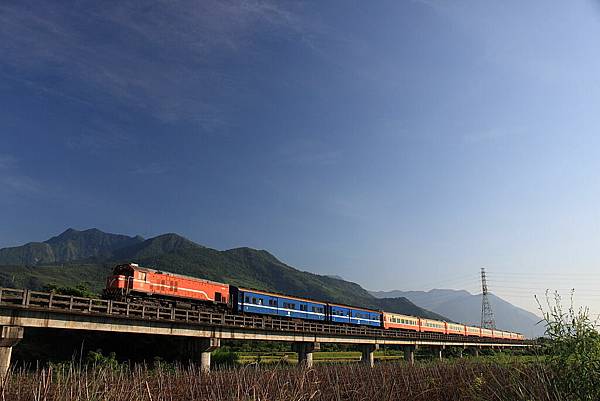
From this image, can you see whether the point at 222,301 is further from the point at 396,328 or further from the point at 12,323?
the point at 396,328

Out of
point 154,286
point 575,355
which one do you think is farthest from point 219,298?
point 575,355

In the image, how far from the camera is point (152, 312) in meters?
30.6

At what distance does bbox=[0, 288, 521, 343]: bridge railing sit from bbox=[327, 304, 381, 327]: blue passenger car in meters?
4.38

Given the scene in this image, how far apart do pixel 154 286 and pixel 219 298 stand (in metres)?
8.14

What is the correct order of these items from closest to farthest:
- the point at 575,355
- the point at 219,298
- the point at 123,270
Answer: the point at 575,355
the point at 123,270
the point at 219,298

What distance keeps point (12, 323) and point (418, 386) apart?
20.8 metres

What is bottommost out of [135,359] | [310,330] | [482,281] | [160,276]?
[135,359]

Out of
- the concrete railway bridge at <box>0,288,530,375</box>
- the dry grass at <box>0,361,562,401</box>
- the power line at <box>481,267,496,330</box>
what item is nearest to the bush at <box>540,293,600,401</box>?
the dry grass at <box>0,361,562,401</box>

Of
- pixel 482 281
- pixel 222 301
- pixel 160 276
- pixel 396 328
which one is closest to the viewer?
pixel 160 276

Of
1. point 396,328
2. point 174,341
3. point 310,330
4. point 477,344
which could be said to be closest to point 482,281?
point 477,344

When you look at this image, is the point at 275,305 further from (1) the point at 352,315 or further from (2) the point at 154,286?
(1) the point at 352,315

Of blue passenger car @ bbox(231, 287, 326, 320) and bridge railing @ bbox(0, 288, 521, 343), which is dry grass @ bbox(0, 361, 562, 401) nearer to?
bridge railing @ bbox(0, 288, 521, 343)

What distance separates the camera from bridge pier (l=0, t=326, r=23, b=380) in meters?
23.1

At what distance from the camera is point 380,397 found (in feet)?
63.6
